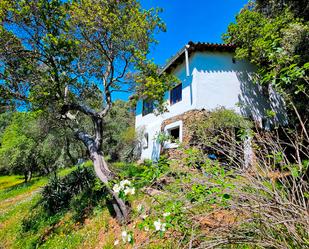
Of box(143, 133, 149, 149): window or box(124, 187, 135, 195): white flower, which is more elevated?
box(143, 133, 149, 149): window

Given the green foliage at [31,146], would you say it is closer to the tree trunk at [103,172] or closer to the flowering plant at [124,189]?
the tree trunk at [103,172]

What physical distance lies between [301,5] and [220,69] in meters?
4.39

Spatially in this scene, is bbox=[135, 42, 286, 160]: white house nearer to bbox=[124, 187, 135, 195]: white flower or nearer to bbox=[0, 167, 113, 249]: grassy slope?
bbox=[0, 167, 113, 249]: grassy slope

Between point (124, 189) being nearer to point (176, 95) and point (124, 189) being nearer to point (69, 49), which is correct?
point (69, 49)

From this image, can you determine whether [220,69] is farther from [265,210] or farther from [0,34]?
[265,210]

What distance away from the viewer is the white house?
37.1 feet

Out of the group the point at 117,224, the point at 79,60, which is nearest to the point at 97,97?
the point at 79,60

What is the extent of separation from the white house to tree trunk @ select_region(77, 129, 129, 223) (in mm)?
5483

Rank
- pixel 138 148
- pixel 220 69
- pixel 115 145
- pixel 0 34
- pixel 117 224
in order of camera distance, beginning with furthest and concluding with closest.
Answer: pixel 115 145, pixel 138 148, pixel 220 69, pixel 0 34, pixel 117 224

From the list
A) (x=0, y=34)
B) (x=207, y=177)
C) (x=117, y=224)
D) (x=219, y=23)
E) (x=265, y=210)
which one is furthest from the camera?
(x=219, y=23)

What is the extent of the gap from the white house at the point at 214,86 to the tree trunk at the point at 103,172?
548 cm

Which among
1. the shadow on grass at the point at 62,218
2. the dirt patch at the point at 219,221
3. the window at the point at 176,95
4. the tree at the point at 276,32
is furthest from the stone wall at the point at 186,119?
the dirt patch at the point at 219,221

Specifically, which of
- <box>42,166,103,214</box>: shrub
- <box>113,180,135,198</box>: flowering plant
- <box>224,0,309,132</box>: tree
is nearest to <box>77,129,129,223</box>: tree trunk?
<box>42,166,103,214</box>: shrub

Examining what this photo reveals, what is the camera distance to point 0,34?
6504 millimetres
